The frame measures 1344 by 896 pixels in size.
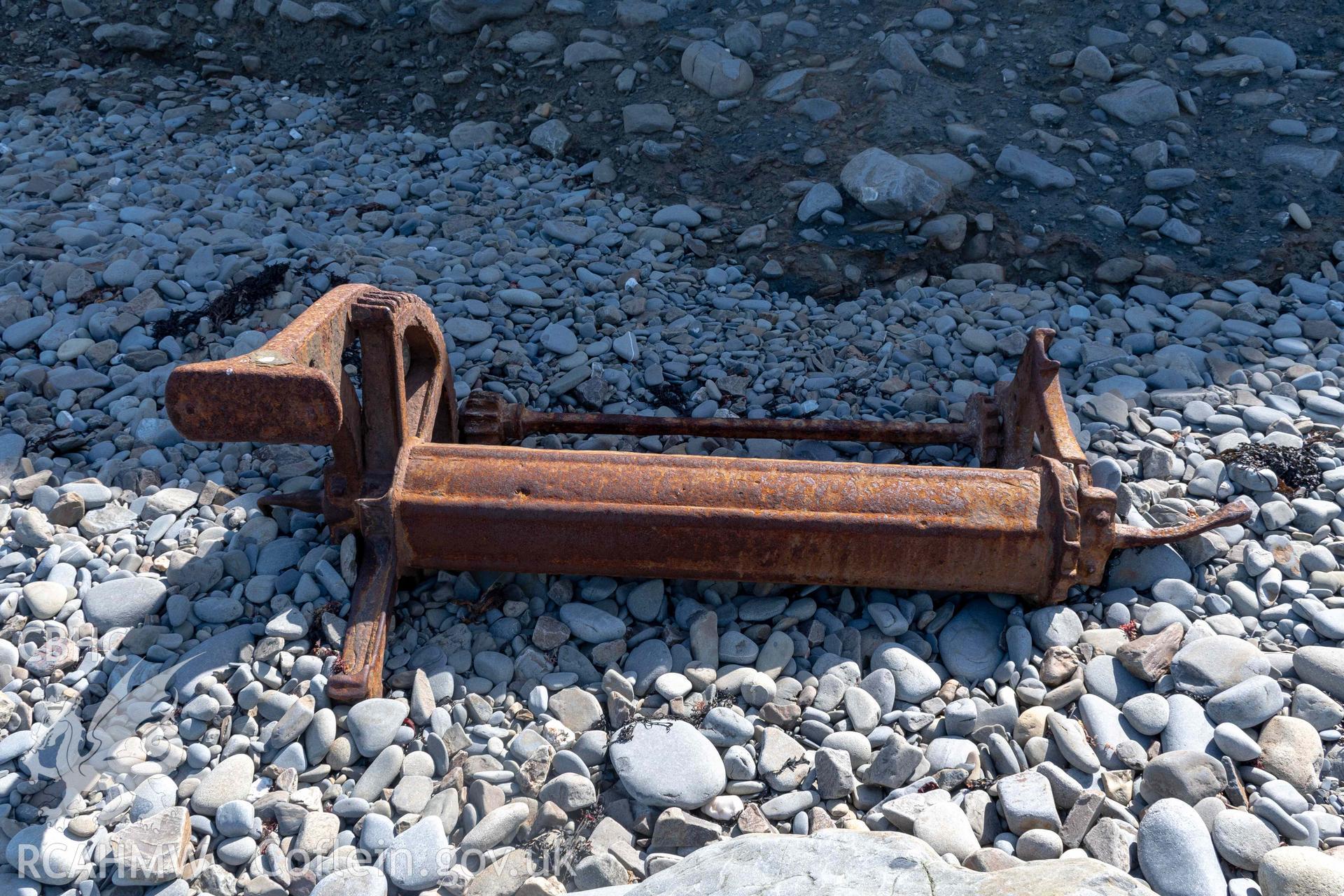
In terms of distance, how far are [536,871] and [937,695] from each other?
1268 mm

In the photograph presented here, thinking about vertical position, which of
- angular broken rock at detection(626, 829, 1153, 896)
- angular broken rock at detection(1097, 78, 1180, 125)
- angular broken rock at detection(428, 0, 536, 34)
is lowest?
angular broken rock at detection(626, 829, 1153, 896)

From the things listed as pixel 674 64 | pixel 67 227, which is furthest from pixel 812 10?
pixel 67 227

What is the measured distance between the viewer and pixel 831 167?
217 inches

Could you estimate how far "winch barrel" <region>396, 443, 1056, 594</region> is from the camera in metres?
3.01

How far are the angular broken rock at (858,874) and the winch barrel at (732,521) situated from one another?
89 cm

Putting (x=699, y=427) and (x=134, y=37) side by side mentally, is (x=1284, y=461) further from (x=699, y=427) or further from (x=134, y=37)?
(x=134, y=37)

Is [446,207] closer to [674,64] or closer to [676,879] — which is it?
[674,64]

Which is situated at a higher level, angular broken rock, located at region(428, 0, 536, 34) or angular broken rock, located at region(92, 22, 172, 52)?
angular broken rock, located at region(428, 0, 536, 34)

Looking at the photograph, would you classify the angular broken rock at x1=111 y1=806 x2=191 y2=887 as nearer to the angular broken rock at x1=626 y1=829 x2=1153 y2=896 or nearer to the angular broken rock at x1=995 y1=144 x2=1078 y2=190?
the angular broken rock at x1=626 y1=829 x2=1153 y2=896

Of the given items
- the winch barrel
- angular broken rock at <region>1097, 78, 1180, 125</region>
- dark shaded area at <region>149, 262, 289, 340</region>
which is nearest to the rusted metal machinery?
the winch barrel

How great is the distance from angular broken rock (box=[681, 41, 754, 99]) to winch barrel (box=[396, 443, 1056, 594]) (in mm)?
3631

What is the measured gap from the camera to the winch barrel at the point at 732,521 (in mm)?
3012

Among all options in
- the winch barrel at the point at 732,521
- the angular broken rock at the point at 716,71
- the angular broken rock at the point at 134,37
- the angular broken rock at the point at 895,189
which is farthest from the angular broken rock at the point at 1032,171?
the angular broken rock at the point at 134,37

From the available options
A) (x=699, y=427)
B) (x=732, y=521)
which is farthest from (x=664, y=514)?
(x=699, y=427)
